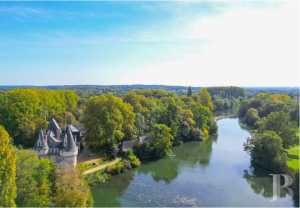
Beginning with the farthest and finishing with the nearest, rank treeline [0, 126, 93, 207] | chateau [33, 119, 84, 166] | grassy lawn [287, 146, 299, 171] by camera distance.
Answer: grassy lawn [287, 146, 299, 171] < chateau [33, 119, 84, 166] < treeline [0, 126, 93, 207]

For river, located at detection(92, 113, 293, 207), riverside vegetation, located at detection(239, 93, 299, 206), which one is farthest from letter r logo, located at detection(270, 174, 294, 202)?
riverside vegetation, located at detection(239, 93, 299, 206)

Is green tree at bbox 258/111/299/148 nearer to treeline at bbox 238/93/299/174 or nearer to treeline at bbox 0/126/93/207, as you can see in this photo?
treeline at bbox 238/93/299/174

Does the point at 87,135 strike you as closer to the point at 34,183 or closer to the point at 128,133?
the point at 128,133

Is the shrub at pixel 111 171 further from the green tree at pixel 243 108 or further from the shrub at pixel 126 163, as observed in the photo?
the green tree at pixel 243 108

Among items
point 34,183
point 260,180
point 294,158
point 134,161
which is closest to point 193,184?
point 260,180

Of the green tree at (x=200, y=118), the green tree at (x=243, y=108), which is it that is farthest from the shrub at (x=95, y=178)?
the green tree at (x=243, y=108)

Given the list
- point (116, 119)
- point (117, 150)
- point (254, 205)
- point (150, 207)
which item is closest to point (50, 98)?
point (116, 119)
